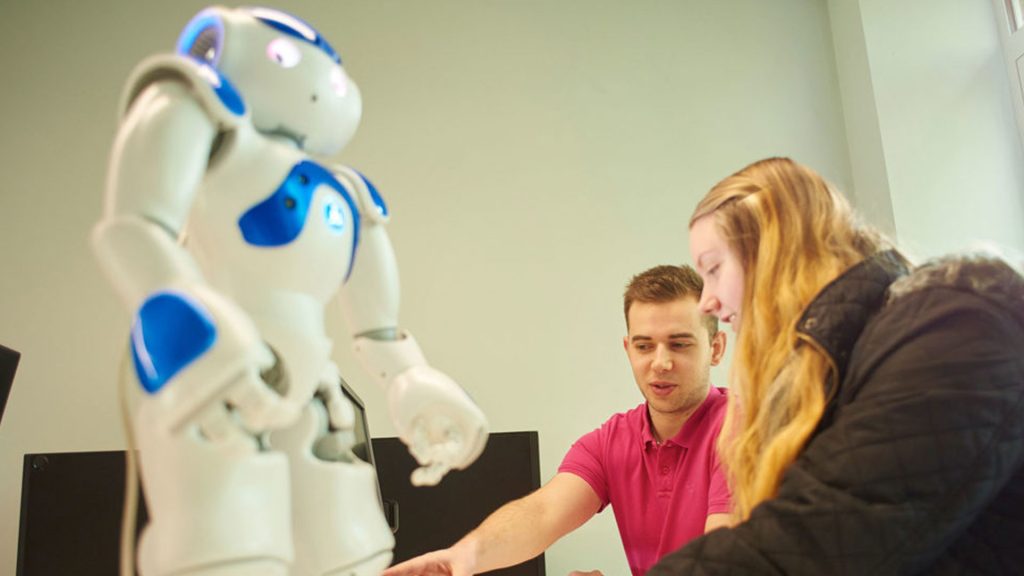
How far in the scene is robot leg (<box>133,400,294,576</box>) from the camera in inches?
27.8

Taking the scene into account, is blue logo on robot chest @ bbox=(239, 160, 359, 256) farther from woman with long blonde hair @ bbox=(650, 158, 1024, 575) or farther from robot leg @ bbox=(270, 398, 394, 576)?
woman with long blonde hair @ bbox=(650, 158, 1024, 575)

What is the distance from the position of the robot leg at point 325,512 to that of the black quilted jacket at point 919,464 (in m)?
0.32

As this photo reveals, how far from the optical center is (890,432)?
74 cm

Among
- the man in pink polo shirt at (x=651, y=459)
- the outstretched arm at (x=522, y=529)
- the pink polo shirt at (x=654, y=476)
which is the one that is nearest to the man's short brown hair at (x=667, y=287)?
the man in pink polo shirt at (x=651, y=459)

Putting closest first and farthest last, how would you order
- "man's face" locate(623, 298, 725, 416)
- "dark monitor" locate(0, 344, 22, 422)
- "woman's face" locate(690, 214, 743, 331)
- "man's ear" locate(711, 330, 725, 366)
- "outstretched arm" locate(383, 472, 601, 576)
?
"woman's face" locate(690, 214, 743, 331) < "dark monitor" locate(0, 344, 22, 422) < "outstretched arm" locate(383, 472, 601, 576) < "man's face" locate(623, 298, 725, 416) < "man's ear" locate(711, 330, 725, 366)

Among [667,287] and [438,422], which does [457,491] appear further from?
[438,422]

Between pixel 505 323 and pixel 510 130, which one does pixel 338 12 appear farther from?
pixel 505 323

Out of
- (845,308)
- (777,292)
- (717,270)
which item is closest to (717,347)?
(717,270)

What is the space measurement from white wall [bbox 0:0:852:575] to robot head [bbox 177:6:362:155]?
4.57 ft

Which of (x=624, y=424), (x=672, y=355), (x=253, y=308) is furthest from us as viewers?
(x=624, y=424)

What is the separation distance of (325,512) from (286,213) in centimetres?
33

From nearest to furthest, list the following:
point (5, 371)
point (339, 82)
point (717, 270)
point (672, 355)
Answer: point (339, 82) → point (717, 270) → point (5, 371) → point (672, 355)

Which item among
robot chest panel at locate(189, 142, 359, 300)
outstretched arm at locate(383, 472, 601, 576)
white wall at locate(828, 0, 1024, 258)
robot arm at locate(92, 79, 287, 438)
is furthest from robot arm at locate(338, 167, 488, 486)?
white wall at locate(828, 0, 1024, 258)

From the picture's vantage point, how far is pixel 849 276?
889 millimetres
